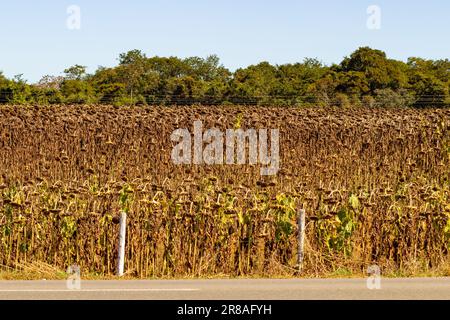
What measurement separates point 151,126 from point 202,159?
6675 millimetres

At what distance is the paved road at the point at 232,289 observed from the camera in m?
11.0

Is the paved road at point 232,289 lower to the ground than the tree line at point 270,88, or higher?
lower

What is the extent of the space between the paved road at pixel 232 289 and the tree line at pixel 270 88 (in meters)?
44.3

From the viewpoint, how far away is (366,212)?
1473 cm

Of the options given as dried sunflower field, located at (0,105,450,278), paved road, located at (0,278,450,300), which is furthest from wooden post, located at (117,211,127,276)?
paved road, located at (0,278,450,300)

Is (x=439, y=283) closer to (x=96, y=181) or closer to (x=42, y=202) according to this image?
(x=42, y=202)

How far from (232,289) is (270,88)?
54.0 m

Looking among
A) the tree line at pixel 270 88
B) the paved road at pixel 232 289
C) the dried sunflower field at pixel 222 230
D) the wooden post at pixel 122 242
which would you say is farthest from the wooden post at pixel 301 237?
the tree line at pixel 270 88

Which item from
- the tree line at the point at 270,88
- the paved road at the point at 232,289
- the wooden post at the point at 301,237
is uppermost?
the tree line at the point at 270,88

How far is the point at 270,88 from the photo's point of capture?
65.1m

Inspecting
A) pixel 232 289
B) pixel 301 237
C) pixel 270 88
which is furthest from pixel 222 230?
pixel 270 88

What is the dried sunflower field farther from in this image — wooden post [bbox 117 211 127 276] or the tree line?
the tree line

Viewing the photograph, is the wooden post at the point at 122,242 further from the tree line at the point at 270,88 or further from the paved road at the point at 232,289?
the tree line at the point at 270,88

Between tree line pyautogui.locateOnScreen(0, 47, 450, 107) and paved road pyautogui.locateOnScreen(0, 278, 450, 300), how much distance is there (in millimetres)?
44258
